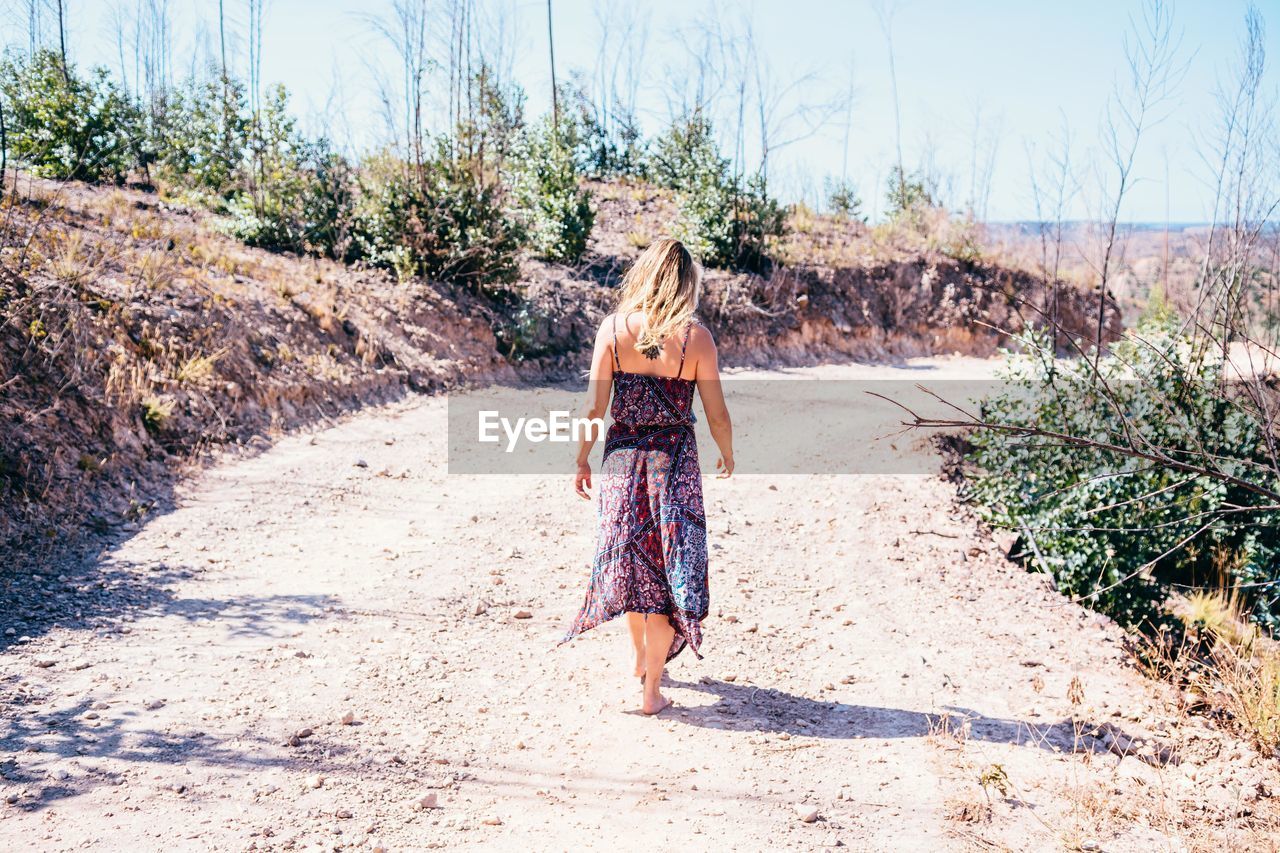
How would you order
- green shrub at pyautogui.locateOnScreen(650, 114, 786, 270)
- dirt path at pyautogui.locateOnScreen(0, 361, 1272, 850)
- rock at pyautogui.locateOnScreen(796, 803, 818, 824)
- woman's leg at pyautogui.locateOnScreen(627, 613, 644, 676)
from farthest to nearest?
green shrub at pyautogui.locateOnScreen(650, 114, 786, 270) → woman's leg at pyautogui.locateOnScreen(627, 613, 644, 676) → rock at pyautogui.locateOnScreen(796, 803, 818, 824) → dirt path at pyautogui.locateOnScreen(0, 361, 1272, 850)

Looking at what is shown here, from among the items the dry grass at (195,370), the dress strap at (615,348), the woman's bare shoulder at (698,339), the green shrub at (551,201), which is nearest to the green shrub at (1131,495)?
the woman's bare shoulder at (698,339)

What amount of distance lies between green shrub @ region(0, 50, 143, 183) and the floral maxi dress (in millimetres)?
11005

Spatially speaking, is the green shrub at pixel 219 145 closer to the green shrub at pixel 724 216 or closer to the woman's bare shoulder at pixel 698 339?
the green shrub at pixel 724 216

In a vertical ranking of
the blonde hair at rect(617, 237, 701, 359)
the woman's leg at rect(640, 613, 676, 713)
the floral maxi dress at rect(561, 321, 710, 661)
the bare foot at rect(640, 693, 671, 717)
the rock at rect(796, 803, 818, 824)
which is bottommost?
the rock at rect(796, 803, 818, 824)

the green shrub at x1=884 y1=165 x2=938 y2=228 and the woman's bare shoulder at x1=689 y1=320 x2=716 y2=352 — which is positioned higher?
the green shrub at x1=884 y1=165 x2=938 y2=228

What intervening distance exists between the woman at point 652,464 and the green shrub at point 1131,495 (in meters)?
2.62

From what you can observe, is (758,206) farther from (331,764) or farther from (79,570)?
(331,764)

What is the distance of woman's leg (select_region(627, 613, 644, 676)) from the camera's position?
3836 mm

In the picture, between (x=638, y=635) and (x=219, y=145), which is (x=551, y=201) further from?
(x=638, y=635)

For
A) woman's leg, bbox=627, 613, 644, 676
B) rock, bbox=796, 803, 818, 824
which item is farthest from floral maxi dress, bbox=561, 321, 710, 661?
rock, bbox=796, 803, 818, 824

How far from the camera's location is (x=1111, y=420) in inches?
235

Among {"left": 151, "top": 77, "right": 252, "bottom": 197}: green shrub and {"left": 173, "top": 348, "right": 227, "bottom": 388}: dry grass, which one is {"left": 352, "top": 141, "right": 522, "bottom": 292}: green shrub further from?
{"left": 173, "top": 348, "right": 227, "bottom": 388}: dry grass

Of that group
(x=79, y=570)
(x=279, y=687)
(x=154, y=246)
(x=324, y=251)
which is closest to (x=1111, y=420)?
(x=279, y=687)

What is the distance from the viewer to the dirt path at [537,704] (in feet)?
9.71
